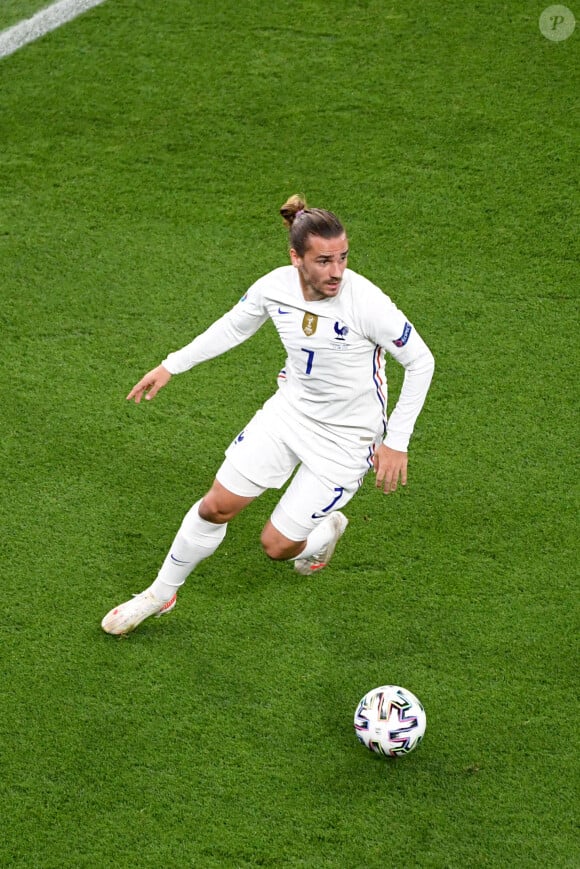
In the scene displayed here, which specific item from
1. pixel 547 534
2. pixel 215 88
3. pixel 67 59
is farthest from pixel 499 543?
pixel 67 59

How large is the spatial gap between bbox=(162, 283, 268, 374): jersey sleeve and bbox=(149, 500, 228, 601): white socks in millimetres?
616

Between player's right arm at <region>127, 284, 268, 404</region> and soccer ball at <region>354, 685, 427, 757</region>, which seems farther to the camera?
player's right arm at <region>127, 284, 268, 404</region>

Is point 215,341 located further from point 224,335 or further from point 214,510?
point 214,510

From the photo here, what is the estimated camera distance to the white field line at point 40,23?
8133 millimetres

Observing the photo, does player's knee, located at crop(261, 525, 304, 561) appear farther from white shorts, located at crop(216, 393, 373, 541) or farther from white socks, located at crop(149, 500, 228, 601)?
white socks, located at crop(149, 500, 228, 601)

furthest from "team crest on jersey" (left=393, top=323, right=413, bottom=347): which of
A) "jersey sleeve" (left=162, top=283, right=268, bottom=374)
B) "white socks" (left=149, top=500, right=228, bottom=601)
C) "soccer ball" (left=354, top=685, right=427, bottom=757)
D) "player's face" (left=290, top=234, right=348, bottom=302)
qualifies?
"soccer ball" (left=354, top=685, right=427, bottom=757)

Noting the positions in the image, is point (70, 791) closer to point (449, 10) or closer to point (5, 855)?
point (5, 855)

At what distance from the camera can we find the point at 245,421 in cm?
591

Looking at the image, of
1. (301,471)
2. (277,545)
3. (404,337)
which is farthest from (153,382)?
(404,337)

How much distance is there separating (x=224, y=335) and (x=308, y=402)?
1.51 ft

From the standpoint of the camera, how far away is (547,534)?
5.38 metres

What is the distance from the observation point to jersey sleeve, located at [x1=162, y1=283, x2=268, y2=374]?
467 centimetres

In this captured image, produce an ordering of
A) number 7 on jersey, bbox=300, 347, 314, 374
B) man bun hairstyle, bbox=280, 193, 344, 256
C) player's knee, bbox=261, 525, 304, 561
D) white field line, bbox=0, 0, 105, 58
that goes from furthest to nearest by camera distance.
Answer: white field line, bbox=0, 0, 105, 58
player's knee, bbox=261, 525, 304, 561
number 7 on jersey, bbox=300, 347, 314, 374
man bun hairstyle, bbox=280, 193, 344, 256

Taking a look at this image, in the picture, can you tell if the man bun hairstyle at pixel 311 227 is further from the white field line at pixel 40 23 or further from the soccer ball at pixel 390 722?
the white field line at pixel 40 23
